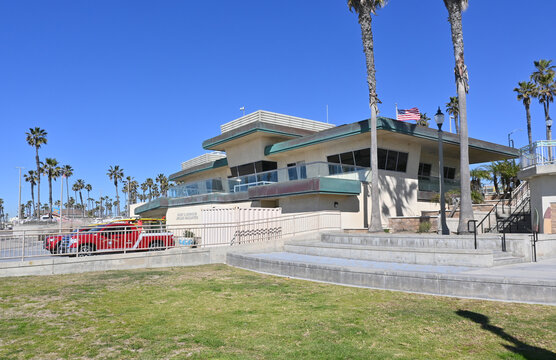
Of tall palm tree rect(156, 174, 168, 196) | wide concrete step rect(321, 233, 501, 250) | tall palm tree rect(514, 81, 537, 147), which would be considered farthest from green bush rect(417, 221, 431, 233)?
tall palm tree rect(156, 174, 168, 196)

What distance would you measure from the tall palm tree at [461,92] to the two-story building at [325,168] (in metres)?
5.00

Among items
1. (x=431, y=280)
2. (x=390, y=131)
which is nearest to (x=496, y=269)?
(x=431, y=280)

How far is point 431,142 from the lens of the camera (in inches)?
1080

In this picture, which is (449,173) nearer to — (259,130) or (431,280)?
(259,130)

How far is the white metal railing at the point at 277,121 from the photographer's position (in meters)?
32.1

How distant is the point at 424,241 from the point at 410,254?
2.32m

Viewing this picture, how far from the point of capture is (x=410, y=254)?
13.7 metres

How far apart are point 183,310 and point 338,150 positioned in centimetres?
2096

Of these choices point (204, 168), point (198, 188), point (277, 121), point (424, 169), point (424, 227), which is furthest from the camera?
point (204, 168)

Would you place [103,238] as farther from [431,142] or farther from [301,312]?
[431,142]

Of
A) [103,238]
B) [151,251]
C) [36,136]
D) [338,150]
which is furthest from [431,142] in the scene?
[36,136]

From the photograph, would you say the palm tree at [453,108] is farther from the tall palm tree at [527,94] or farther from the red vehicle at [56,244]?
the red vehicle at [56,244]

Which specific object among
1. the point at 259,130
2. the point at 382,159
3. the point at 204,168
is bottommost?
the point at 382,159

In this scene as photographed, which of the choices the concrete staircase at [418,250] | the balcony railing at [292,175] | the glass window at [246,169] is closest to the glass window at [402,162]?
the balcony railing at [292,175]
